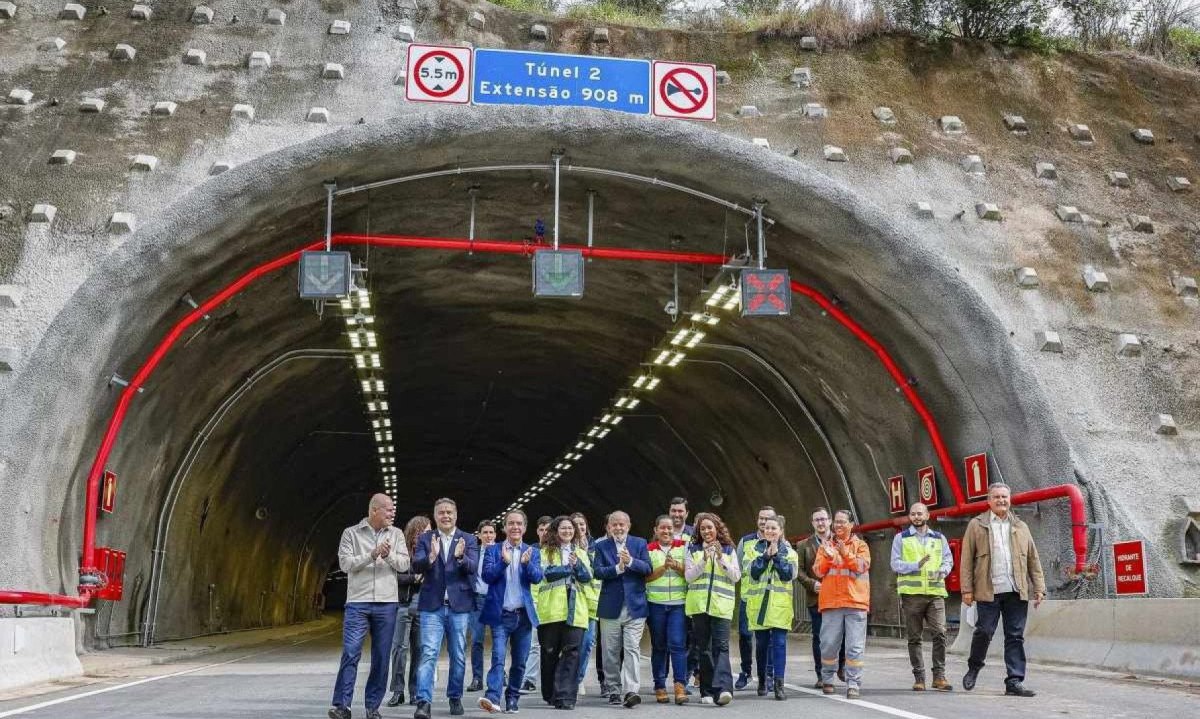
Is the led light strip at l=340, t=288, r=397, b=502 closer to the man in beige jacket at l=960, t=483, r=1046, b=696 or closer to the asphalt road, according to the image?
the asphalt road

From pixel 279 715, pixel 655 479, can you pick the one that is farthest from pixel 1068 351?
pixel 655 479

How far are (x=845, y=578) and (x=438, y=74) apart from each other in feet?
31.2

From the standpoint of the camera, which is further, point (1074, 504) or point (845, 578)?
point (1074, 504)

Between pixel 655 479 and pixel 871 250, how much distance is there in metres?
19.0

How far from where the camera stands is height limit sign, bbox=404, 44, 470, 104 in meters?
18.2

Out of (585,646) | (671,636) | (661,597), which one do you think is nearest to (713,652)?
(671,636)

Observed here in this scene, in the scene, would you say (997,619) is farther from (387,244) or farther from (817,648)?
(387,244)

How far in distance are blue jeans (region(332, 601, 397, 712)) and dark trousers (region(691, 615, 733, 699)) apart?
10.2 ft

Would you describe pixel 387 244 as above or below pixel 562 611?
above

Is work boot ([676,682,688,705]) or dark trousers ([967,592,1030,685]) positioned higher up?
dark trousers ([967,592,1030,685])

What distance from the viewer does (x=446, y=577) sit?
10.9 m

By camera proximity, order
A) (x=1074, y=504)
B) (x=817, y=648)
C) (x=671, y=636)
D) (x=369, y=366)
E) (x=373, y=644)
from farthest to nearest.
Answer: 1. (x=369, y=366)
2. (x=1074, y=504)
3. (x=817, y=648)
4. (x=671, y=636)
5. (x=373, y=644)

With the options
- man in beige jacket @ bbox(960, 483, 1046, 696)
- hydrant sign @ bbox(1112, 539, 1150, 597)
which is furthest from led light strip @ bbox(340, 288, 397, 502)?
hydrant sign @ bbox(1112, 539, 1150, 597)

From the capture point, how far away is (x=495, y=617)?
37.0 ft
